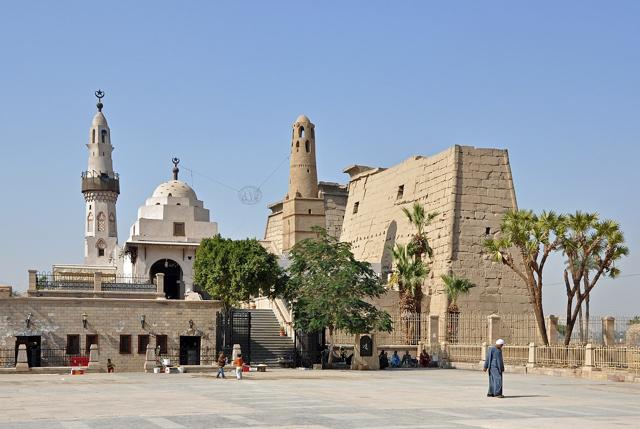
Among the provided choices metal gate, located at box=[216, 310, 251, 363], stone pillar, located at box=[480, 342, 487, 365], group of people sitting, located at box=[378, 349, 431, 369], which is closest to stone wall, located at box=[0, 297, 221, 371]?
metal gate, located at box=[216, 310, 251, 363]

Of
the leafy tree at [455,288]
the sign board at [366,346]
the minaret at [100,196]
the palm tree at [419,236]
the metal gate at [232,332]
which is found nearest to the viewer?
the sign board at [366,346]

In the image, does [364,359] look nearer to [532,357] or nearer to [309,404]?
[532,357]

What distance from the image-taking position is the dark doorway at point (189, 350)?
4044 centimetres

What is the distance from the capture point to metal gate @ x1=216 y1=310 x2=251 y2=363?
39.2 metres

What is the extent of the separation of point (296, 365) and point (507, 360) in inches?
335

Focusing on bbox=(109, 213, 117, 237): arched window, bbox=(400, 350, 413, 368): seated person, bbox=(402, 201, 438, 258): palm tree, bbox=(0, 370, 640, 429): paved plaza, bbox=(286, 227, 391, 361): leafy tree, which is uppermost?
bbox=(109, 213, 117, 237): arched window

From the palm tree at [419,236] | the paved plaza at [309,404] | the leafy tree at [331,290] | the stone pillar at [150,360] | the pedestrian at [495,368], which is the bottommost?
the stone pillar at [150,360]

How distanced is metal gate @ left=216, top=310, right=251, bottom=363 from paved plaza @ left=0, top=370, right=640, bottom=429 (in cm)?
1050

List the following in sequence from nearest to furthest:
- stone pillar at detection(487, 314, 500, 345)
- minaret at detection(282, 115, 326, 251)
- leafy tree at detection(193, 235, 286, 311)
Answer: stone pillar at detection(487, 314, 500, 345) < leafy tree at detection(193, 235, 286, 311) < minaret at detection(282, 115, 326, 251)

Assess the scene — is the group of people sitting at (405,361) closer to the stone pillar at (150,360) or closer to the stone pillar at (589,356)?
the stone pillar at (150,360)

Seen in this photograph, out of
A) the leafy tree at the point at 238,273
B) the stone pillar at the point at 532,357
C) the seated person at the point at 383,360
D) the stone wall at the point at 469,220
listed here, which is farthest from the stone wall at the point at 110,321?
the stone pillar at the point at 532,357

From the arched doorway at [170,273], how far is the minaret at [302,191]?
10.1 m

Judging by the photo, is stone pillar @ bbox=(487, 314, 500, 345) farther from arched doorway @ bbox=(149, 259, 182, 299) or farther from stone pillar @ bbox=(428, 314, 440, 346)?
arched doorway @ bbox=(149, 259, 182, 299)

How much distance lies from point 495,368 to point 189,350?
21936mm
